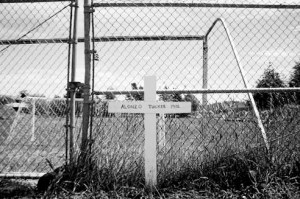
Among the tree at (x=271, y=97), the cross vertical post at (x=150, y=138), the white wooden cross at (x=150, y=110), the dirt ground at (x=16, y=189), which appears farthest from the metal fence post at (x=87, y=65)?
the tree at (x=271, y=97)

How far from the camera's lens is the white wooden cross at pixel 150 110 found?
2.62 metres

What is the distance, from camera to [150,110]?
2.65m

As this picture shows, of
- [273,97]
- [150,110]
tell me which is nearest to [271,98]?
[273,97]

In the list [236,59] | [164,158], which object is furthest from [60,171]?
[236,59]

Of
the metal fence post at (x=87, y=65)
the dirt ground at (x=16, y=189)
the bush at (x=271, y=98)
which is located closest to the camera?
the dirt ground at (x=16, y=189)

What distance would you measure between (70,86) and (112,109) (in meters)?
0.54

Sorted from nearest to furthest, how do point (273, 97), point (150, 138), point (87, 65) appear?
point (150, 138) → point (87, 65) → point (273, 97)

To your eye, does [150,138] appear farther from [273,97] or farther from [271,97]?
[273,97]

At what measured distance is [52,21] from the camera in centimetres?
317

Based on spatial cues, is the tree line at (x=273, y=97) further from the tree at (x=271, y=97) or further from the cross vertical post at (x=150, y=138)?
the cross vertical post at (x=150, y=138)

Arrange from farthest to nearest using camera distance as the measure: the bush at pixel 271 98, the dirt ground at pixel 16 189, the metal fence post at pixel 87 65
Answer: the bush at pixel 271 98 < the metal fence post at pixel 87 65 < the dirt ground at pixel 16 189

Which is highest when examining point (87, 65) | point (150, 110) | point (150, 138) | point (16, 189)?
point (87, 65)

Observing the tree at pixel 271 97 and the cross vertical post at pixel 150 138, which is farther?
the tree at pixel 271 97

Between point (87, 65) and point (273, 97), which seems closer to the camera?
point (87, 65)
